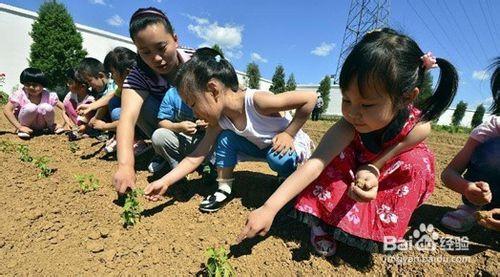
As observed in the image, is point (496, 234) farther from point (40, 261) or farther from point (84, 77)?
point (84, 77)

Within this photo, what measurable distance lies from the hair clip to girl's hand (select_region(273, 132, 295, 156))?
91 centimetres

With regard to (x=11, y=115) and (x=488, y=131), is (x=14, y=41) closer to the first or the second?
(x=11, y=115)

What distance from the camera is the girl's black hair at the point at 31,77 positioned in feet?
15.2

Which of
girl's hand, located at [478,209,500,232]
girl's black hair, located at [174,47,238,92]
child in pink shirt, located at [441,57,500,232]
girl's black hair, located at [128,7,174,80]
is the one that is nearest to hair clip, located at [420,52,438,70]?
child in pink shirt, located at [441,57,500,232]

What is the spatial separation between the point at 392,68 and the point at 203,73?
1.09 m

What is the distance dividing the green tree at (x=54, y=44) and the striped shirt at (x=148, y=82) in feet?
48.0

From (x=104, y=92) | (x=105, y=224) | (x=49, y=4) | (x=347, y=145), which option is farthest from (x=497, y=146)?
(x=49, y=4)

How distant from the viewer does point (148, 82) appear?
2.95 meters

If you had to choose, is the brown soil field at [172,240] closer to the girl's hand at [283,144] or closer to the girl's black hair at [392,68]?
the girl's hand at [283,144]

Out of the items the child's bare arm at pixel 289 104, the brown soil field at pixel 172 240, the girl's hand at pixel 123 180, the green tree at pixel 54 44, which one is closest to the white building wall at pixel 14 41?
the green tree at pixel 54 44

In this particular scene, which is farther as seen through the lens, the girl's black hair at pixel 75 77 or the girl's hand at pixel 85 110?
the girl's black hair at pixel 75 77

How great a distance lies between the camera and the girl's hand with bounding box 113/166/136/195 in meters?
2.09

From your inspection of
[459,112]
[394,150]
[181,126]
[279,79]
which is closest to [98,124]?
[181,126]

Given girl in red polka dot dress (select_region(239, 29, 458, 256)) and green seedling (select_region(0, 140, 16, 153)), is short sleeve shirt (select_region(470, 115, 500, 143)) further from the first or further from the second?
green seedling (select_region(0, 140, 16, 153))
